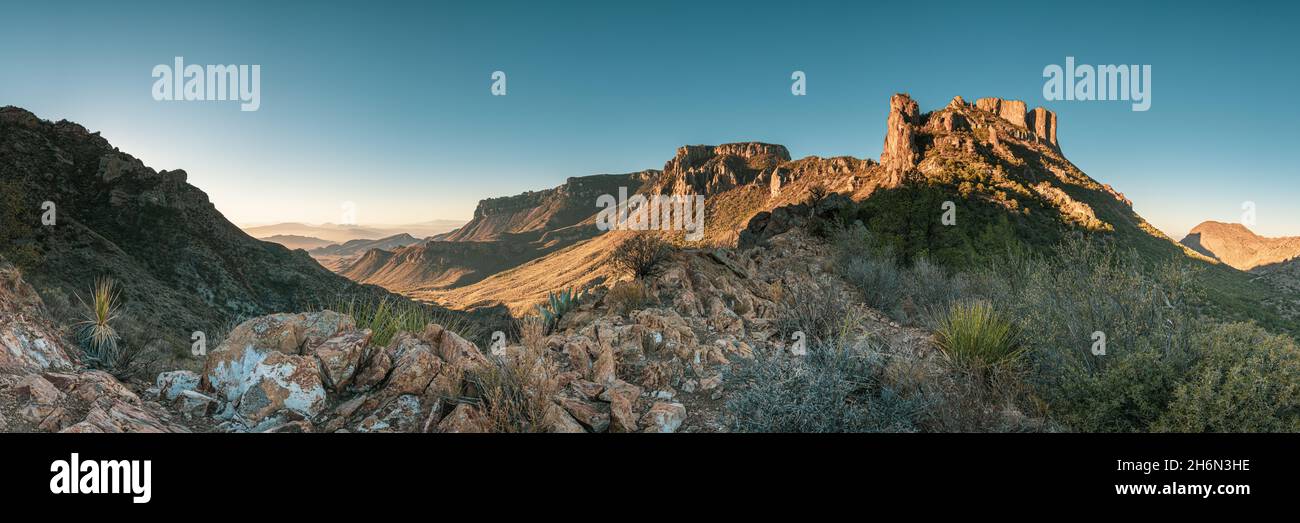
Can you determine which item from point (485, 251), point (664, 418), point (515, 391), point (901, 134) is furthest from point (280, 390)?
point (485, 251)

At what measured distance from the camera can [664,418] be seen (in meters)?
4.44

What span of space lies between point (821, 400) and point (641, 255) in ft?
21.1

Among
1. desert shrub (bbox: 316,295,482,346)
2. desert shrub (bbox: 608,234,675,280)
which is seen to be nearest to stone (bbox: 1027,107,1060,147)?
desert shrub (bbox: 608,234,675,280)

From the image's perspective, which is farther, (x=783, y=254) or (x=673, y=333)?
(x=783, y=254)

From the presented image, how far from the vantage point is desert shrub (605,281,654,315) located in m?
8.01

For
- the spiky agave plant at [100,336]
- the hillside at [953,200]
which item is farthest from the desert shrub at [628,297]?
the spiky agave plant at [100,336]

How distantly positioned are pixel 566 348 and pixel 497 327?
17.4 ft

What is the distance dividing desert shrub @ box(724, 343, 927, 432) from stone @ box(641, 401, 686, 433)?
0.45 m

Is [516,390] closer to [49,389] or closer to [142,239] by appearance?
[49,389]

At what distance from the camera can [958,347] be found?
19.1ft

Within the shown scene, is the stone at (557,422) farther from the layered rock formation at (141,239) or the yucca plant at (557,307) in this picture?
the layered rock formation at (141,239)

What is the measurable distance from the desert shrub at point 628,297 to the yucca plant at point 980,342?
426 cm
